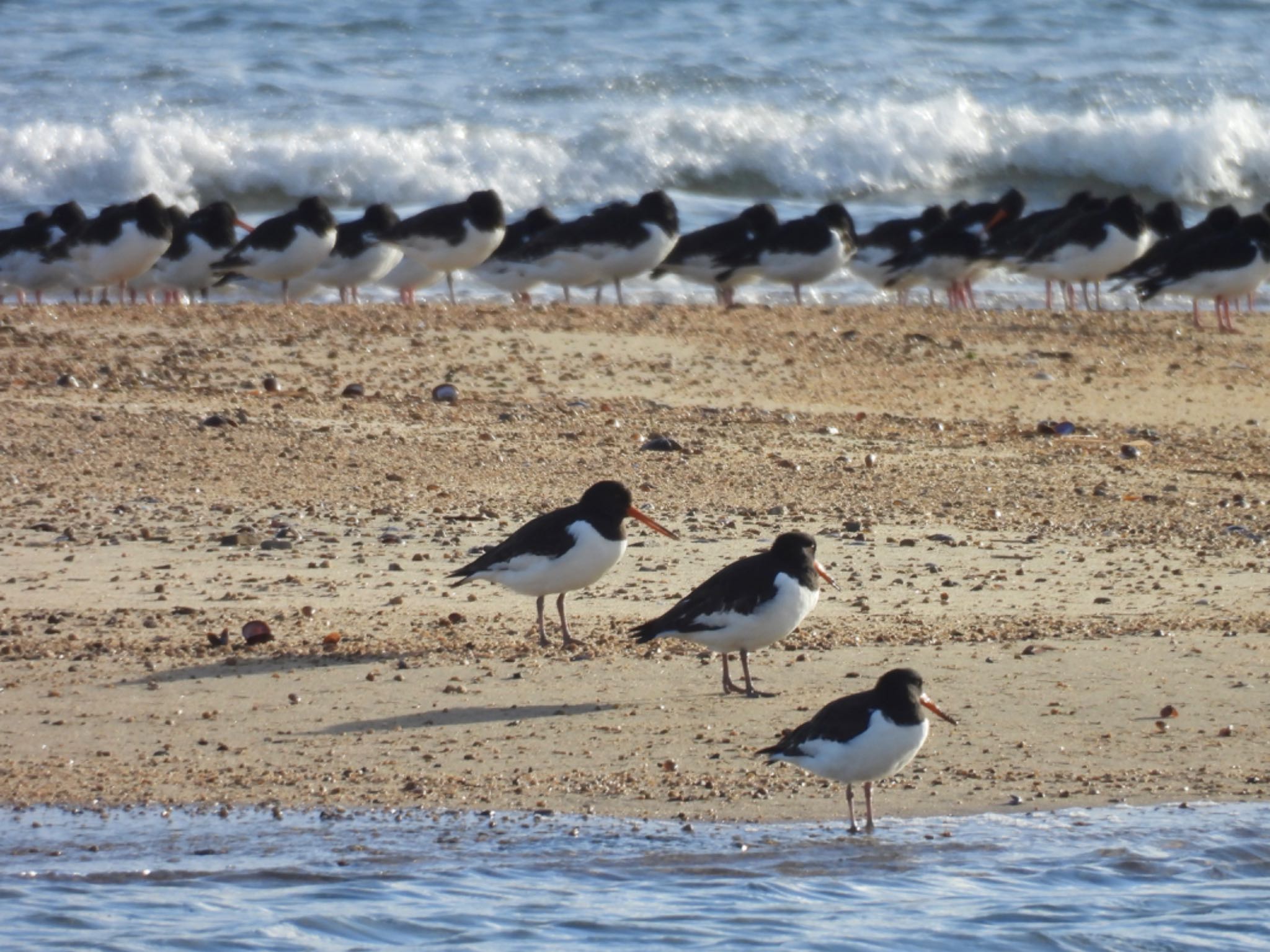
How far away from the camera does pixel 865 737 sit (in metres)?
5.11

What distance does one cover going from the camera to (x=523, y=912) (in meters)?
4.91

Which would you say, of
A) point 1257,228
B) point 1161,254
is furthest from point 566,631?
point 1161,254

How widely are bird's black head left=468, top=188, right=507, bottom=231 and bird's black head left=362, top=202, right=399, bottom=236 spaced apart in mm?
644

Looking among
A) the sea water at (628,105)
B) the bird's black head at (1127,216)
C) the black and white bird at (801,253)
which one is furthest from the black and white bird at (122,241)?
the bird's black head at (1127,216)

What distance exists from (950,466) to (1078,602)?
2357 millimetres

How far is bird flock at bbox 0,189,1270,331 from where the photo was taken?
15562 millimetres

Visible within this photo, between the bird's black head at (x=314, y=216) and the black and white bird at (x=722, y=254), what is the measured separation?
287 centimetres

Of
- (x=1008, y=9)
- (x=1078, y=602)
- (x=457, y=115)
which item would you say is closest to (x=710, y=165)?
(x=457, y=115)

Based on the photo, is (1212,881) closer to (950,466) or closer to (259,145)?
(950,466)

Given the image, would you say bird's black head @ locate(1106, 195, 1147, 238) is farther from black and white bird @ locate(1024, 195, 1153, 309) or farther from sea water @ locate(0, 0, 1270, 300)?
sea water @ locate(0, 0, 1270, 300)

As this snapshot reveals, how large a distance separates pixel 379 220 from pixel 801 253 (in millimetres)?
3528

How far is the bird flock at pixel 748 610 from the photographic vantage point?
17.0ft

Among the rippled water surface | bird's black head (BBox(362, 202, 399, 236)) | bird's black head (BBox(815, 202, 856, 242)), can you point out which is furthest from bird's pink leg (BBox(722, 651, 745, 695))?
bird's black head (BBox(815, 202, 856, 242))

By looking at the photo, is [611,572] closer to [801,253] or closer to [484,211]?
[484,211]
